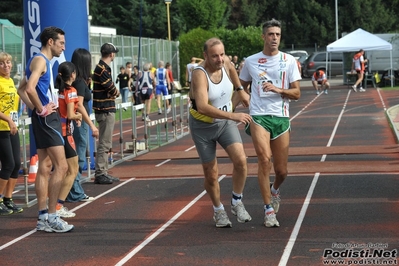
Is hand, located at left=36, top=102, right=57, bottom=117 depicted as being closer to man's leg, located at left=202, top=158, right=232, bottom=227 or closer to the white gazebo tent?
man's leg, located at left=202, top=158, right=232, bottom=227

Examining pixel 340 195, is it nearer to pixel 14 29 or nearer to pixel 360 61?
pixel 14 29

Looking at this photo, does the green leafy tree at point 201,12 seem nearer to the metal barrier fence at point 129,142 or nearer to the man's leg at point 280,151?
the metal barrier fence at point 129,142

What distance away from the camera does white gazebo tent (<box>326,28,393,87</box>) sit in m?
40.6

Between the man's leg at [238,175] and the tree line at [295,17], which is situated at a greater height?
the tree line at [295,17]

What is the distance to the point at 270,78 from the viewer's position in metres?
9.09

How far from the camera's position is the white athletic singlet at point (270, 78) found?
909cm

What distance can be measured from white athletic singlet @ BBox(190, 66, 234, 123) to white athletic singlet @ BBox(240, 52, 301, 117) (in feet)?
1.10

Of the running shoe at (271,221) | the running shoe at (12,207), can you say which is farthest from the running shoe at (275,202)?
the running shoe at (12,207)

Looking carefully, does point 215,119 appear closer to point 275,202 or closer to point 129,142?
point 275,202

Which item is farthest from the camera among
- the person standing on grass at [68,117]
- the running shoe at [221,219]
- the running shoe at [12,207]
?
the running shoe at [12,207]

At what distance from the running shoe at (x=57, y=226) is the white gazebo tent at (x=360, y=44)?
33.0m

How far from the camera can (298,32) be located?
74.7m

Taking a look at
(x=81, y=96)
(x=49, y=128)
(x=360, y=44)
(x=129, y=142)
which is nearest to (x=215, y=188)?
(x=49, y=128)

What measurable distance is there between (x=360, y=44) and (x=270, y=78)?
1304 inches
